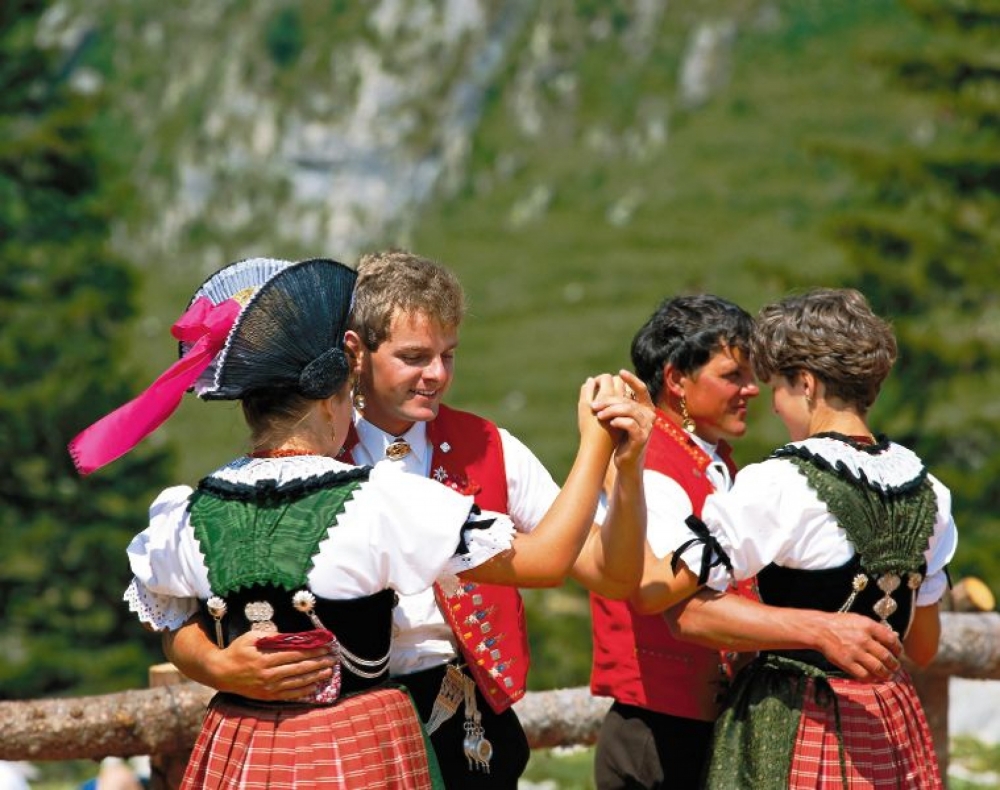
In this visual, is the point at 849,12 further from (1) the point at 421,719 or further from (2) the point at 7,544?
(1) the point at 421,719

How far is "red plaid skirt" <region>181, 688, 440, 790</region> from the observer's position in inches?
122

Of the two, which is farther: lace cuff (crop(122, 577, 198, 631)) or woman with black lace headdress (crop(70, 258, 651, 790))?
lace cuff (crop(122, 577, 198, 631))

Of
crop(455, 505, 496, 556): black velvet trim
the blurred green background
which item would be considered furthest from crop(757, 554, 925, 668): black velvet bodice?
the blurred green background

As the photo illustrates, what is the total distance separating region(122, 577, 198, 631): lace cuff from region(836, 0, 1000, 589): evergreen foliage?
16.0m

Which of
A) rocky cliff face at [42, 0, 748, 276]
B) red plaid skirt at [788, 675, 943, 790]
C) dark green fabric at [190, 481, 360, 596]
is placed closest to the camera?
dark green fabric at [190, 481, 360, 596]

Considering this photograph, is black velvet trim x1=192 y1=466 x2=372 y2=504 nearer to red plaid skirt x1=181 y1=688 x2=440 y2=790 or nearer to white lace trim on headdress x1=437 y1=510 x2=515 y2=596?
white lace trim on headdress x1=437 y1=510 x2=515 y2=596

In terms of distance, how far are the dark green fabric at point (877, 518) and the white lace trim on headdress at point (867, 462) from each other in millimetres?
20

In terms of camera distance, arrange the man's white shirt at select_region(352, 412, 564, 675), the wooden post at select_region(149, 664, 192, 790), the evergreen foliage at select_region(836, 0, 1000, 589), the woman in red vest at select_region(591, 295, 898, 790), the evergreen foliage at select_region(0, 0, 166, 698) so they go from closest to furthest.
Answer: the man's white shirt at select_region(352, 412, 564, 675)
the woman in red vest at select_region(591, 295, 898, 790)
the wooden post at select_region(149, 664, 192, 790)
the evergreen foliage at select_region(836, 0, 1000, 589)
the evergreen foliage at select_region(0, 0, 166, 698)

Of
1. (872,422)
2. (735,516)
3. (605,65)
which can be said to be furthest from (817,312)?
(605,65)

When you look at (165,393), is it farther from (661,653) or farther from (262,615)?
(661,653)

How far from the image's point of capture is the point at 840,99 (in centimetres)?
6384

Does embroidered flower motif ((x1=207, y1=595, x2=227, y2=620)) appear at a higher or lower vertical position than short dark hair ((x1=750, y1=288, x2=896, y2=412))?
lower

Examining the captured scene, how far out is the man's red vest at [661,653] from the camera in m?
3.78

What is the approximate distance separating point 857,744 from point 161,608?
1.51 m
